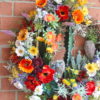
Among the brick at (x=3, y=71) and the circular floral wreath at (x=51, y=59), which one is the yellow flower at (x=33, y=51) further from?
the brick at (x=3, y=71)

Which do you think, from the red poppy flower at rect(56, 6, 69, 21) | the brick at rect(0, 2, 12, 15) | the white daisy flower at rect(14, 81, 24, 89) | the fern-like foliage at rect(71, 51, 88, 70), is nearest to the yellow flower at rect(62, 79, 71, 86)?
the fern-like foliage at rect(71, 51, 88, 70)

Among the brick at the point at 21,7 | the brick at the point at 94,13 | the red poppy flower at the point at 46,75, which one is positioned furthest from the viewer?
the brick at the point at 94,13

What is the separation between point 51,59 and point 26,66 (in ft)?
0.44

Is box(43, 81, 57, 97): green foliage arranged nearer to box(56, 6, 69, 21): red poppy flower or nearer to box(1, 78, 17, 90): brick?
box(1, 78, 17, 90): brick

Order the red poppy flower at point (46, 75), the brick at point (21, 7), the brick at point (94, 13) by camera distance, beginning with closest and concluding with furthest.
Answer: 1. the red poppy flower at point (46, 75)
2. the brick at point (21, 7)
3. the brick at point (94, 13)

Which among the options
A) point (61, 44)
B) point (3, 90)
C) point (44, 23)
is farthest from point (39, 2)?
point (3, 90)

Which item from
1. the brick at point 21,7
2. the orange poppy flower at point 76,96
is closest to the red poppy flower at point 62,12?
the brick at point 21,7

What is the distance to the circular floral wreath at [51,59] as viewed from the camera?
1310 mm

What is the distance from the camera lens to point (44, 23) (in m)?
1.33

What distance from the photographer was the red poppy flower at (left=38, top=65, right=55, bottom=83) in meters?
1.30

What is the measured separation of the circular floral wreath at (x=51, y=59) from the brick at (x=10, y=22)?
1.5 inches

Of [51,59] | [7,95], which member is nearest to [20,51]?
[51,59]

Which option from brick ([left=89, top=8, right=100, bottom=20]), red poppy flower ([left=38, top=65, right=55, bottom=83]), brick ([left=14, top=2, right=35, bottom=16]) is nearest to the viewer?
red poppy flower ([left=38, top=65, right=55, bottom=83])

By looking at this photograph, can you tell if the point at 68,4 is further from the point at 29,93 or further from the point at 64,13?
the point at 29,93
